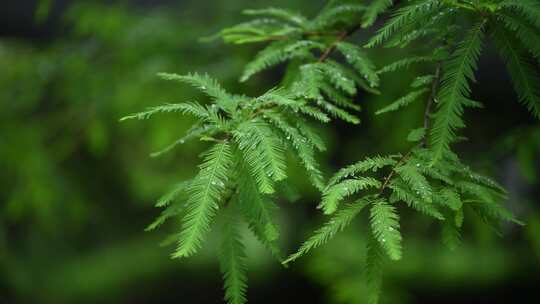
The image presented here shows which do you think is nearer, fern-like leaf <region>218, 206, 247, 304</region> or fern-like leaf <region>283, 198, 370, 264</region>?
fern-like leaf <region>283, 198, 370, 264</region>

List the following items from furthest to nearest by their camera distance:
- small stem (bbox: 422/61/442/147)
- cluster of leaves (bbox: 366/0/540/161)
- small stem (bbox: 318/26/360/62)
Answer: small stem (bbox: 318/26/360/62) → small stem (bbox: 422/61/442/147) → cluster of leaves (bbox: 366/0/540/161)

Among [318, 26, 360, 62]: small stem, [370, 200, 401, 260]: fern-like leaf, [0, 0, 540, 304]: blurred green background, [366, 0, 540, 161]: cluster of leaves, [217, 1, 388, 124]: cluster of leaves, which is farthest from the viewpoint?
[0, 0, 540, 304]: blurred green background

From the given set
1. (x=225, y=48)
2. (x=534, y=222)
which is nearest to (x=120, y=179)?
(x=225, y=48)

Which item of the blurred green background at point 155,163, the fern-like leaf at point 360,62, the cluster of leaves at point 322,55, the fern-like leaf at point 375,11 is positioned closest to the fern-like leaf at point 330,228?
the cluster of leaves at point 322,55

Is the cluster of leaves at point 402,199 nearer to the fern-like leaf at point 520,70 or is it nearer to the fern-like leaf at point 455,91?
the fern-like leaf at point 455,91

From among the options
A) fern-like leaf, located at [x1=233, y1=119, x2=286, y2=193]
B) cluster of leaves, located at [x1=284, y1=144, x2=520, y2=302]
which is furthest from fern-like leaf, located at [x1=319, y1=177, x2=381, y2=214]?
fern-like leaf, located at [x1=233, y1=119, x2=286, y2=193]

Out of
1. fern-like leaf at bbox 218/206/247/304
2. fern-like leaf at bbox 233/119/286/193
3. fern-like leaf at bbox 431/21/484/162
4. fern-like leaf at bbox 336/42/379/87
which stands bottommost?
fern-like leaf at bbox 218/206/247/304

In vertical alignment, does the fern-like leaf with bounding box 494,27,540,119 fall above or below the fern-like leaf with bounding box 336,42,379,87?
below

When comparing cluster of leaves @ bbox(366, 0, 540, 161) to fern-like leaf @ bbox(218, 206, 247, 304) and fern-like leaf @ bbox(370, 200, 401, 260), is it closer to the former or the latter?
fern-like leaf @ bbox(370, 200, 401, 260)

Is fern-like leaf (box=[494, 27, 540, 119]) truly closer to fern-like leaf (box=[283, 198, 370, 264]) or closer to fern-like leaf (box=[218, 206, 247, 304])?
fern-like leaf (box=[283, 198, 370, 264])

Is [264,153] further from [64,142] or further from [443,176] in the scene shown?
[64,142]
